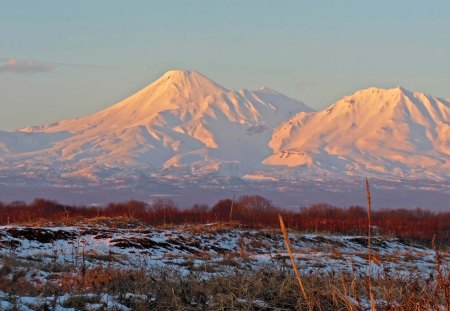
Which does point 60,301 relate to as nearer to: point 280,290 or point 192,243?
point 280,290

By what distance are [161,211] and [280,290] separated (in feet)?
179

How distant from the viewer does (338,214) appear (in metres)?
Answer: 90.0

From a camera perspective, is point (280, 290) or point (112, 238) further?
point (112, 238)

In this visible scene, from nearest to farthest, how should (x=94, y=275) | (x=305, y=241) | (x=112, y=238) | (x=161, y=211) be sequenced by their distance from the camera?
(x=94, y=275), (x=112, y=238), (x=305, y=241), (x=161, y=211)

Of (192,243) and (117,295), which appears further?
(192,243)

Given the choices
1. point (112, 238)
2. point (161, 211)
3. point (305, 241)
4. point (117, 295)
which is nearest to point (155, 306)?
point (117, 295)

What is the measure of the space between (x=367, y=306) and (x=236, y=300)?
1568 mm

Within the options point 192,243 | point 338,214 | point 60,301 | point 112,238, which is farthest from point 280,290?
point 338,214

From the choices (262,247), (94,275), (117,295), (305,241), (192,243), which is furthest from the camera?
(305,241)

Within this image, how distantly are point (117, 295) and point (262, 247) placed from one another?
2143cm

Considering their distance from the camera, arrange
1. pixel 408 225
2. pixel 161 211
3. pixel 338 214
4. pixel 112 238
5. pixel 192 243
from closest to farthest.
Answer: pixel 112 238
pixel 192 243
pixel 161 211
pixel 408 225
pixel 338 214

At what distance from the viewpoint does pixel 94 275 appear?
10.7m

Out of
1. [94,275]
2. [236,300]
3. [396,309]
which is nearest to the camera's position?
[396,309]

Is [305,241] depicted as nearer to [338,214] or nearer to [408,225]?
→ [408,225]
